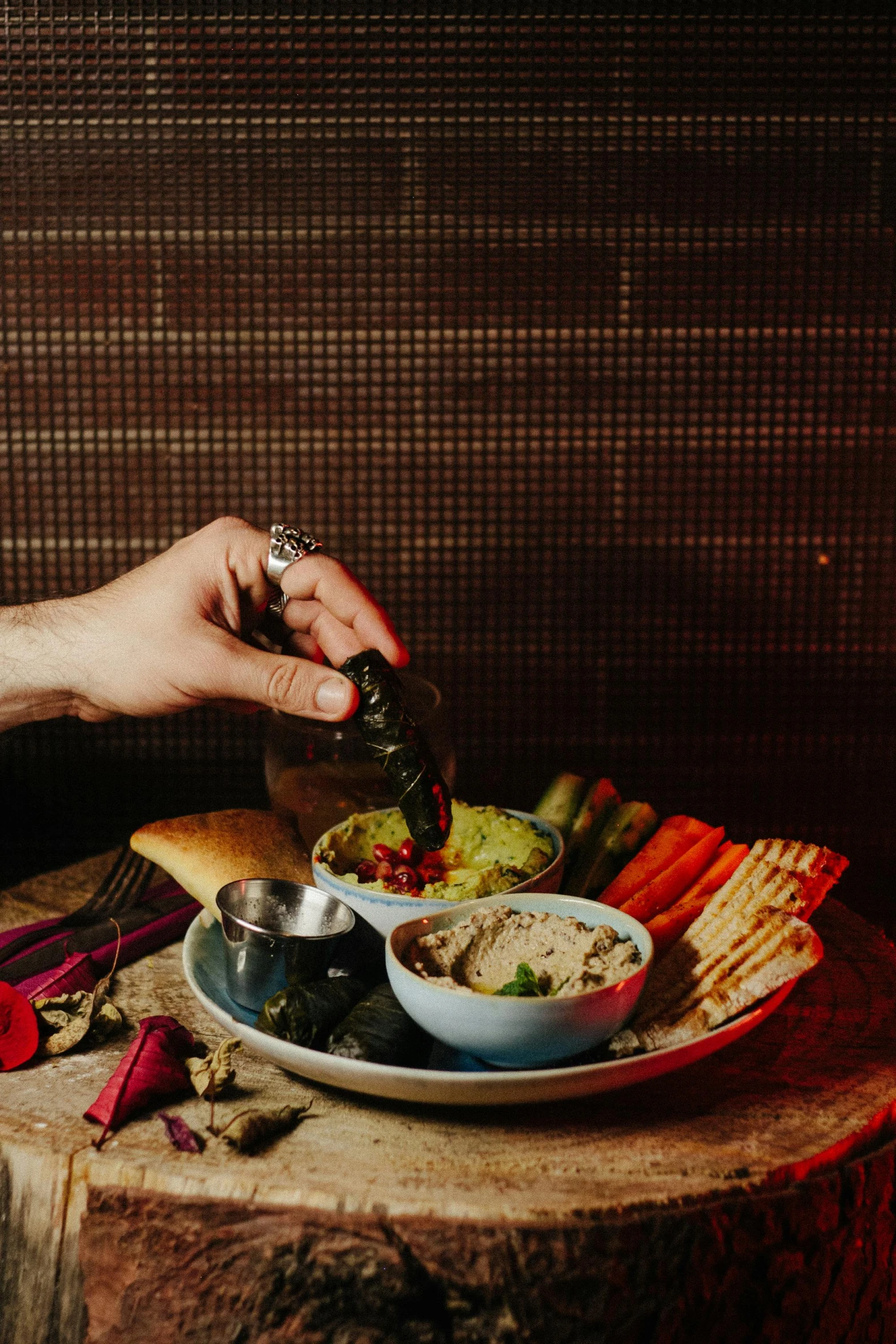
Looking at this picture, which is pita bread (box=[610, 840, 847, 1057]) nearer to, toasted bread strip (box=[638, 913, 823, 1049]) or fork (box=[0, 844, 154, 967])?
toasted bread strip (box=[638, 913, 823, 1049])

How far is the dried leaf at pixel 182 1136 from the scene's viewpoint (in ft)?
3.26

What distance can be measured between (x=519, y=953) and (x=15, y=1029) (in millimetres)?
583

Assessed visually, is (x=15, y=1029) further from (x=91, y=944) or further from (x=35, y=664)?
(x=35, y=664)

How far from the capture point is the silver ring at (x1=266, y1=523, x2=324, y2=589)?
1.59 meters

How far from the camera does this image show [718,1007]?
1100 millimetres

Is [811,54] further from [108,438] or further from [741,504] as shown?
[108,438]

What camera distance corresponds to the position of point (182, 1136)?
3.29 ft

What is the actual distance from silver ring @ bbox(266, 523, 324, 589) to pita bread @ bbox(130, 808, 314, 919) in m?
0.37

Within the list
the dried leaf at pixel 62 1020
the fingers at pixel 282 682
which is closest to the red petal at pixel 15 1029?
the dried leaf at pixel 62 1020

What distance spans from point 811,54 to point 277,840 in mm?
2088

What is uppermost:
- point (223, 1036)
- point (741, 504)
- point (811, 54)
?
point (811, 54)

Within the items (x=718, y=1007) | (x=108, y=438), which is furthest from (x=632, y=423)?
(x=718, y=1007)

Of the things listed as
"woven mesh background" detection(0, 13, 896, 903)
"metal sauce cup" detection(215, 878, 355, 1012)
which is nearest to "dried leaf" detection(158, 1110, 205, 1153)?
"metal sauce cup" detection(215, 878, 355, 1012)

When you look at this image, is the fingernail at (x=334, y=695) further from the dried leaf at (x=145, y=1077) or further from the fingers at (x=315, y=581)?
the dried leaf at (x=145, y=1077)
